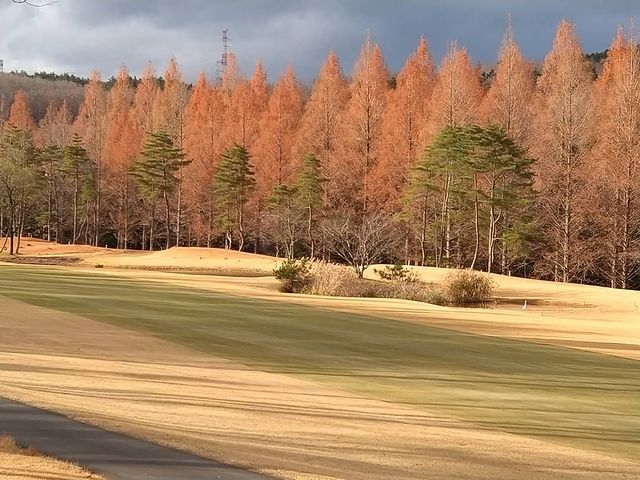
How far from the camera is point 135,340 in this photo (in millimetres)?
13695

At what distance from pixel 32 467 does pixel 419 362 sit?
8.57m

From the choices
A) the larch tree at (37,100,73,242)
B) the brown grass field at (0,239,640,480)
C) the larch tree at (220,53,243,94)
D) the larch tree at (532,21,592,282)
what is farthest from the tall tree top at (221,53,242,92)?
the brown grass field at (0,239,640,480)

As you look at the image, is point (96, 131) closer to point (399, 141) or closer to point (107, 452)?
point (399, 141)

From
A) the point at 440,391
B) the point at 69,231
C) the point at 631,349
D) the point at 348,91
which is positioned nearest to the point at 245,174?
the point at 348,91

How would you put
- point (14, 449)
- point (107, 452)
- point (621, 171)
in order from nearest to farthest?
point (14, 449)
point (107, 452)
point (621, 171)

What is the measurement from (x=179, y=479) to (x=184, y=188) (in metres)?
56.9

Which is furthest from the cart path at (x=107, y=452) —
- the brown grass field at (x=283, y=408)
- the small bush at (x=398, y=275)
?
the small bush at (x=398, y=275)

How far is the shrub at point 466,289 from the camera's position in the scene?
30.8 m

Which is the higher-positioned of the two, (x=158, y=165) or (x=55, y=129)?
(x=55, y=129)

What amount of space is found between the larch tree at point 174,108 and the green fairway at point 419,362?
140 feet

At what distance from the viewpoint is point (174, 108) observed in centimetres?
6544

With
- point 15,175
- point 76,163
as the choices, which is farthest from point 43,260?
point 76,163

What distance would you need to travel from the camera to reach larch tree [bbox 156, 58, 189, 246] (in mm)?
63572

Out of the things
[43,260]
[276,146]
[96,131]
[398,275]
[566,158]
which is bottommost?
[43,260]
